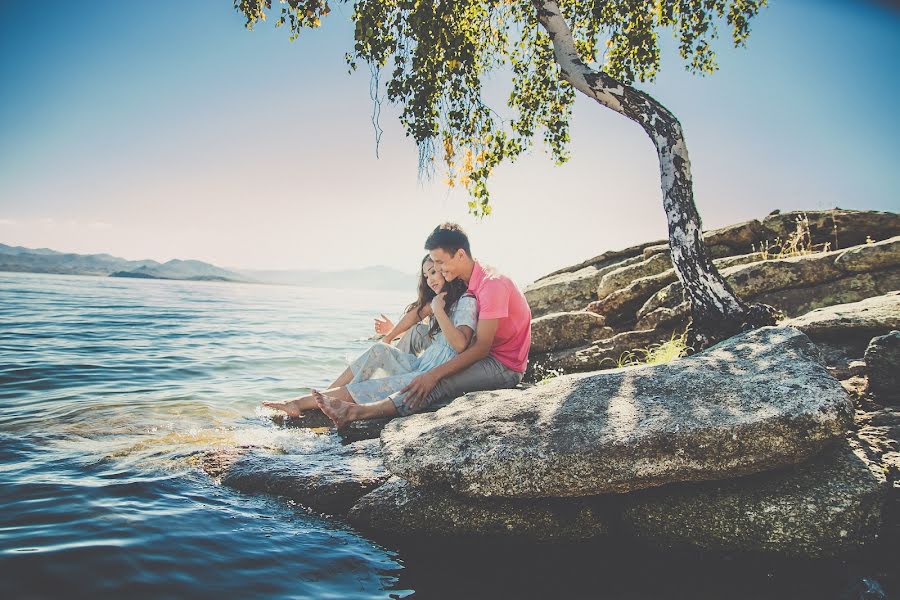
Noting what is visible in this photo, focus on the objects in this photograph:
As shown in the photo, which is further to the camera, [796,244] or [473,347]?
[796,244]

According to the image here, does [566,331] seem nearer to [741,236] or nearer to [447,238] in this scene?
[447,238]

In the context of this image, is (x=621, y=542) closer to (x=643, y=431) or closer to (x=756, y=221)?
(x=643, y=431)

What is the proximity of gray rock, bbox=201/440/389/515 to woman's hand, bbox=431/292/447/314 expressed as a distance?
1.86 meters

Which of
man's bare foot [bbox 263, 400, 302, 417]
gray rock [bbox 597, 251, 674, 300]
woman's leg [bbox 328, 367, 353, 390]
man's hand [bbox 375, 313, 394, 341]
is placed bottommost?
man's bare foot [bbox 263, 400, 302, 417]

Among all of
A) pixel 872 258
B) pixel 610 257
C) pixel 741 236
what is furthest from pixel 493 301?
pixel 610 257

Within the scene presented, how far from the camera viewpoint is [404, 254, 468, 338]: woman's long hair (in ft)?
21.6

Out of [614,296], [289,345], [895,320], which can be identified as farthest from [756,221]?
[289,345]

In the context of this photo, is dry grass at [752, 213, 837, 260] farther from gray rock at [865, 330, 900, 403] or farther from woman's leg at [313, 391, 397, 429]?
woman's leg at [313, 391, 397, 429]

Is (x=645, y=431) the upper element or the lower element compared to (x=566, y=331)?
lower

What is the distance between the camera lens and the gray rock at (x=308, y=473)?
4.35 metres

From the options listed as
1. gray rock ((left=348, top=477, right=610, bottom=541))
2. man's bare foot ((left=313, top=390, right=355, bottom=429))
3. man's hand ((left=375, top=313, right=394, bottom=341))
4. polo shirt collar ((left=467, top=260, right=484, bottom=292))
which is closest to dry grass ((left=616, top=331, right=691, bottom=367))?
polo shirt collar ((left=467, top=260, right=484, bottom=292))

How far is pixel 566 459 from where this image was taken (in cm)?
346

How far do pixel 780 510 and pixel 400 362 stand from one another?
474 centimetres

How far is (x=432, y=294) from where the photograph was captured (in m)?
7.62
